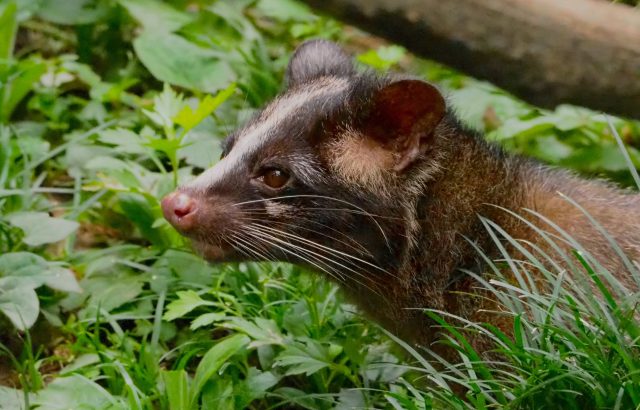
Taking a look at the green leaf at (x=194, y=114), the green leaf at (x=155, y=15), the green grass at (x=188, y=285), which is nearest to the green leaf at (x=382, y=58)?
the green grass at (x=188, y=285)

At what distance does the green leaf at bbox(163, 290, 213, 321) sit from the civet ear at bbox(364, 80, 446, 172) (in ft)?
3.91

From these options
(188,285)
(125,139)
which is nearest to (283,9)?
(125,139)

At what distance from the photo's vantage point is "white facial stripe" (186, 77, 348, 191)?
416 cm

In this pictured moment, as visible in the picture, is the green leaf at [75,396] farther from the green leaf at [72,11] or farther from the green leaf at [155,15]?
the green leaf at [72,11]

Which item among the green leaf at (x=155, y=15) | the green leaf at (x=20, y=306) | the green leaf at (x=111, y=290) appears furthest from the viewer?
the green leaf at (x=155, y=15)

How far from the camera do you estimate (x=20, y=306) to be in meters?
4.48

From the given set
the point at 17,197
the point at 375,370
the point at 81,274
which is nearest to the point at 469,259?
the point at 375,370

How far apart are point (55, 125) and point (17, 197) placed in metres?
1.25

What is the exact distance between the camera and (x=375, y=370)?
464cm

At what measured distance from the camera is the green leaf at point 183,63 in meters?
6.59

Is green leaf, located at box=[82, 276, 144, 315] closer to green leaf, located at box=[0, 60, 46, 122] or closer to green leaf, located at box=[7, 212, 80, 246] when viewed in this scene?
green leaf, located at box=[7, 212, 80, 246]

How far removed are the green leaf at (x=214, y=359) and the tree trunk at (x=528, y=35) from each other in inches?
68.5

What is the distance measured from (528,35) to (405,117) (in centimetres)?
120

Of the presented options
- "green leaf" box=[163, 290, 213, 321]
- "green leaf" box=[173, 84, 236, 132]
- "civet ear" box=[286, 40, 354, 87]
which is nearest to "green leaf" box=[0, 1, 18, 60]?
"green leaf" box=[173, 84, 236, 132]
